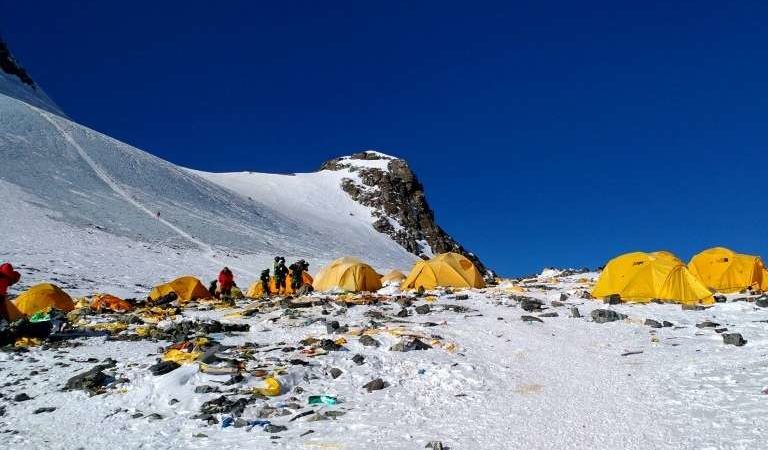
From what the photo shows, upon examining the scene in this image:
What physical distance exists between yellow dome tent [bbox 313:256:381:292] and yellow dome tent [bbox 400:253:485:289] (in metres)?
1.67

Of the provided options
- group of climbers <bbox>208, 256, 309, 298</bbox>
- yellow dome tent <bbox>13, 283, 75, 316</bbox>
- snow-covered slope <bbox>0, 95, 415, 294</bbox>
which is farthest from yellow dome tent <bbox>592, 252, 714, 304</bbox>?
snow-covered slope <bbox>0, 95, 415, 294</bbox>

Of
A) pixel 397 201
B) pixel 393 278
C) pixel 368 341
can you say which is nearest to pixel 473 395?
pixel 368 341

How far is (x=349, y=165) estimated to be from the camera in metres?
125

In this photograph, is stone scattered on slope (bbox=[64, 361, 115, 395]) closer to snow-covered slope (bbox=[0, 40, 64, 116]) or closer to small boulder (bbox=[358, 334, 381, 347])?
small boulder (bbox=[358, 334, 381, 347])

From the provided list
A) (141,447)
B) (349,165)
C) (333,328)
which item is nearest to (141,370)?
(141,447)

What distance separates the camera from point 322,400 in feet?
29.7

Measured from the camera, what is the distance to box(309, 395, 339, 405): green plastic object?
898 centimetres

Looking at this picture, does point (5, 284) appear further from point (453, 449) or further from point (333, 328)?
point (453, 449)

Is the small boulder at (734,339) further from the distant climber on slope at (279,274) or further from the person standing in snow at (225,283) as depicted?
the person standing in snow at (225,283)

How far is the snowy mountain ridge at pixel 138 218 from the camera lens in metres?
35.6

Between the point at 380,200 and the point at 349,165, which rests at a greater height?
Answer: the point at 349,165

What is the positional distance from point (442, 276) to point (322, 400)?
16314 millimetres

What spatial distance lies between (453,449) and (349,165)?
119 metres

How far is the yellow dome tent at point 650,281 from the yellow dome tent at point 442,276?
21.0 ft
